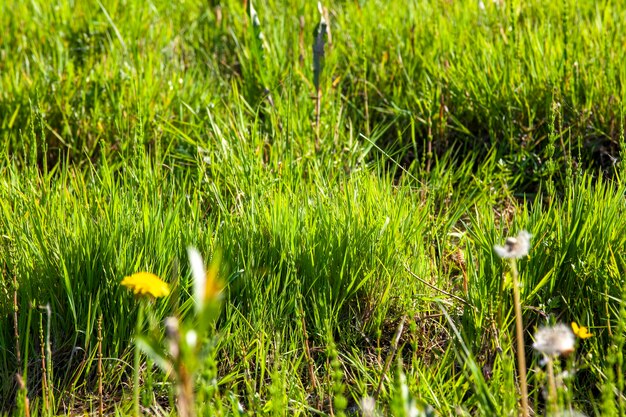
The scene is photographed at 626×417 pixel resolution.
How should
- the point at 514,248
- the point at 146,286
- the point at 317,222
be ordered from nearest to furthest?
the point at 514,248, the point at 146,286, the point at 317,222

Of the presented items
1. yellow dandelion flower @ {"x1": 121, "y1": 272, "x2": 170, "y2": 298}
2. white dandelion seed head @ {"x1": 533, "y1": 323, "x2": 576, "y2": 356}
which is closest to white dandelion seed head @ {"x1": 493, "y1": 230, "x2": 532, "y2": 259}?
white dandelion seed head @ {"x1": 533, "y1": 323, "x2": 576, "y2": 356}

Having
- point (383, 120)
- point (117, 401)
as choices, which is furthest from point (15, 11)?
point (117, 401)

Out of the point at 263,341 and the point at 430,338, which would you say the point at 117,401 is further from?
the point at 430,338

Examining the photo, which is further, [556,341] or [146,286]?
[146,286]

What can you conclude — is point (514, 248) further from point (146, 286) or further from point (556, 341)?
point (146, 286)

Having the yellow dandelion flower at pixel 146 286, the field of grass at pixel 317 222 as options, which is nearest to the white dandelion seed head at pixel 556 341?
the field of grass at pixel 317 222

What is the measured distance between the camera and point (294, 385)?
5.77 ft

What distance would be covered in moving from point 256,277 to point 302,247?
14 centimetres

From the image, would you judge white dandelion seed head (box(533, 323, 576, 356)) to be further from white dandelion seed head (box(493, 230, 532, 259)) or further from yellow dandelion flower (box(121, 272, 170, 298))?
yellow dandelion flower (box(121, 272, 170, 298))

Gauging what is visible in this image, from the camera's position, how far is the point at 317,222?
6.76ft

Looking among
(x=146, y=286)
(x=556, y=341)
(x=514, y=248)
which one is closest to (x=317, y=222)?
(x=146, y=286)

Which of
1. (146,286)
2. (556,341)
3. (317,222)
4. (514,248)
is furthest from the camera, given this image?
(317,222)

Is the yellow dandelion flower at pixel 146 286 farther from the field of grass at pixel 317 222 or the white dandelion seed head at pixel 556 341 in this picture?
the white dandelion seed head at pixel 556 341

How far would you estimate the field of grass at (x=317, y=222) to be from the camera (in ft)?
5.78
